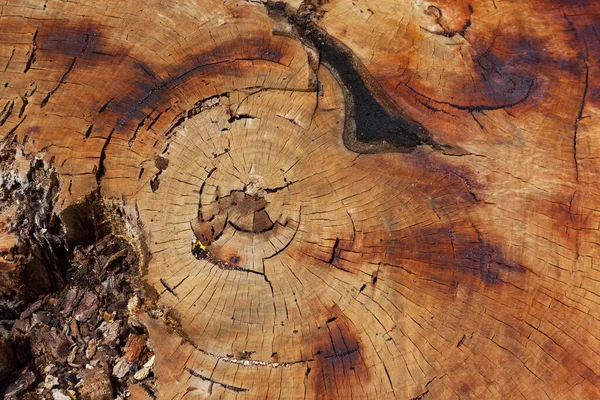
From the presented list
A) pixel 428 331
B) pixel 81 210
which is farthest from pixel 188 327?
pixel 428 331

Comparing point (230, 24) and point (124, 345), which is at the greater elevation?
point (230, 24)

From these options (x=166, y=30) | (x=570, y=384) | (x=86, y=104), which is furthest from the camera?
(x=166, y=30)

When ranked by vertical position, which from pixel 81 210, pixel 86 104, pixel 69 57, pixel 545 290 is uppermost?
pixel 69 57

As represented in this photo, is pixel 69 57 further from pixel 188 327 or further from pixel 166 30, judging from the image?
pixel 188 327

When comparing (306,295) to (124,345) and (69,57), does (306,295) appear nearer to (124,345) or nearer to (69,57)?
(124,345)

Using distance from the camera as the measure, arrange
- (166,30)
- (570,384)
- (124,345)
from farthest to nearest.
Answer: (166,30)
(124,345)
(570,384)

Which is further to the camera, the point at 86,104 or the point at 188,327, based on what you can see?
the point at 86,104
